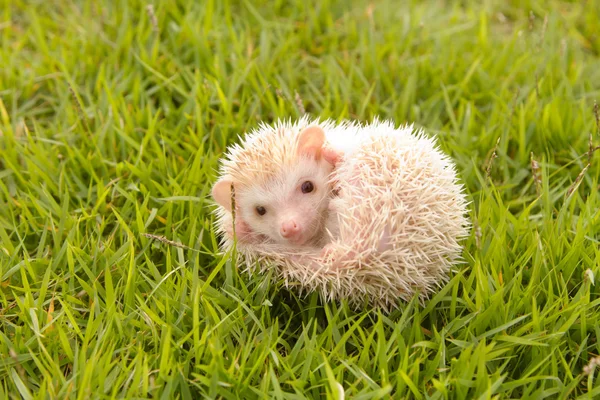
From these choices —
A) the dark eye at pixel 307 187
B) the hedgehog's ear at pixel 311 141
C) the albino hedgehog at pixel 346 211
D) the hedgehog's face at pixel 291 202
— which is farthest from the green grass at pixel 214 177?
the hedgehog's ear at pixel 311 141

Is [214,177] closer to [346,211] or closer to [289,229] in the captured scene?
[289,229]

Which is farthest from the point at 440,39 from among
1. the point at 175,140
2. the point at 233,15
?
the point at 175,140

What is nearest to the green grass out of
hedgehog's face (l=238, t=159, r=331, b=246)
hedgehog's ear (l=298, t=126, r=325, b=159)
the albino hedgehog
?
the albino hedgehog

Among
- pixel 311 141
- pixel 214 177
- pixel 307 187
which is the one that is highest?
pixel 311 141

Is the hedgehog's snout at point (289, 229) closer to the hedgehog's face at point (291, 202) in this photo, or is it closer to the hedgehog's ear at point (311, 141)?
the hedgehog's face at point (291, 202)

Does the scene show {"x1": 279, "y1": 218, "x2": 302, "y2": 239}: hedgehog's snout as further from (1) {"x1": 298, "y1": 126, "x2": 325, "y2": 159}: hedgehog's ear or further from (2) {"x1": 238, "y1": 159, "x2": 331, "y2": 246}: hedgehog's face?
(1) {"x1": 298, "y1": 126, "x2": 325, "y2": 159}: hedgehog's ear

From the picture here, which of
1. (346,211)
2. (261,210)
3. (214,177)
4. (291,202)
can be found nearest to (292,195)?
(291,202)
